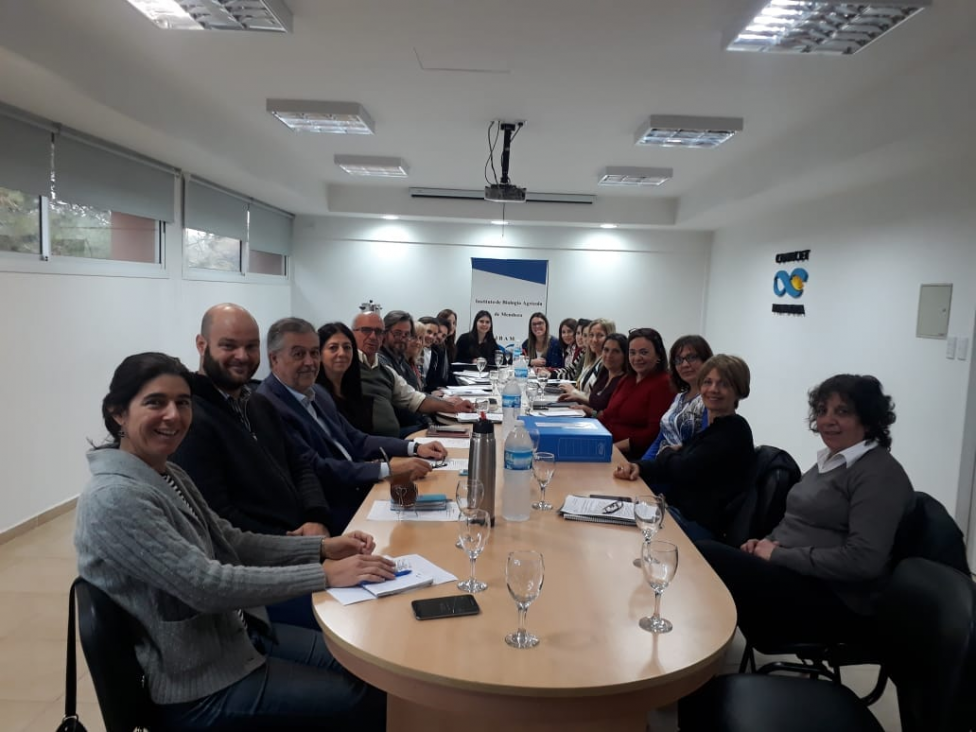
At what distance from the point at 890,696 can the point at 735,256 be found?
20.0ft

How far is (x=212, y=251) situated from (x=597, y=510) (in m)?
5.55

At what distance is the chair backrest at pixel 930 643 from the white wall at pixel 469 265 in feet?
24.4

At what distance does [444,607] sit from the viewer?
1357 mm

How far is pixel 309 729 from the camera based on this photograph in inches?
56.6

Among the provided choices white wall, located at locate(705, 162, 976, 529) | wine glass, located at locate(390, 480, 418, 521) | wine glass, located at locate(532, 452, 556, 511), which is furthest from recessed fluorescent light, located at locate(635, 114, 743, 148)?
wine glass, located at locate(390, 480, 418, 521)

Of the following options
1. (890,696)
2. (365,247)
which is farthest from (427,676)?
(365,247)

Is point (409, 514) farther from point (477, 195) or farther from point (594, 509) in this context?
point (477, 195)

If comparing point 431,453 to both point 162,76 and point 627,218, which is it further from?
point 627,218

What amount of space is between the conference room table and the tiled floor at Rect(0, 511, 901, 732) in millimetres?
1268

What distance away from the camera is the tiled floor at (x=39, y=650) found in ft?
7.00

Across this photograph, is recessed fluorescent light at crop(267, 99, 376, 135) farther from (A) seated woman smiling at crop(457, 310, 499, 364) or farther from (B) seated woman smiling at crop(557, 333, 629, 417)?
(A) seated woman smiling at crop(457, 310, 499, 364)

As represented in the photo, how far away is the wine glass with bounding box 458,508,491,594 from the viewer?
4.84 ft

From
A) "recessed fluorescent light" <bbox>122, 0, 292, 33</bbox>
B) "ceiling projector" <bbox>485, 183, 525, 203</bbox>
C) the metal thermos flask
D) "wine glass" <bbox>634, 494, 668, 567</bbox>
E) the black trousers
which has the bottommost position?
the black trousers

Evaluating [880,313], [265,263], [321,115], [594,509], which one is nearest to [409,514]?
[594,509]
